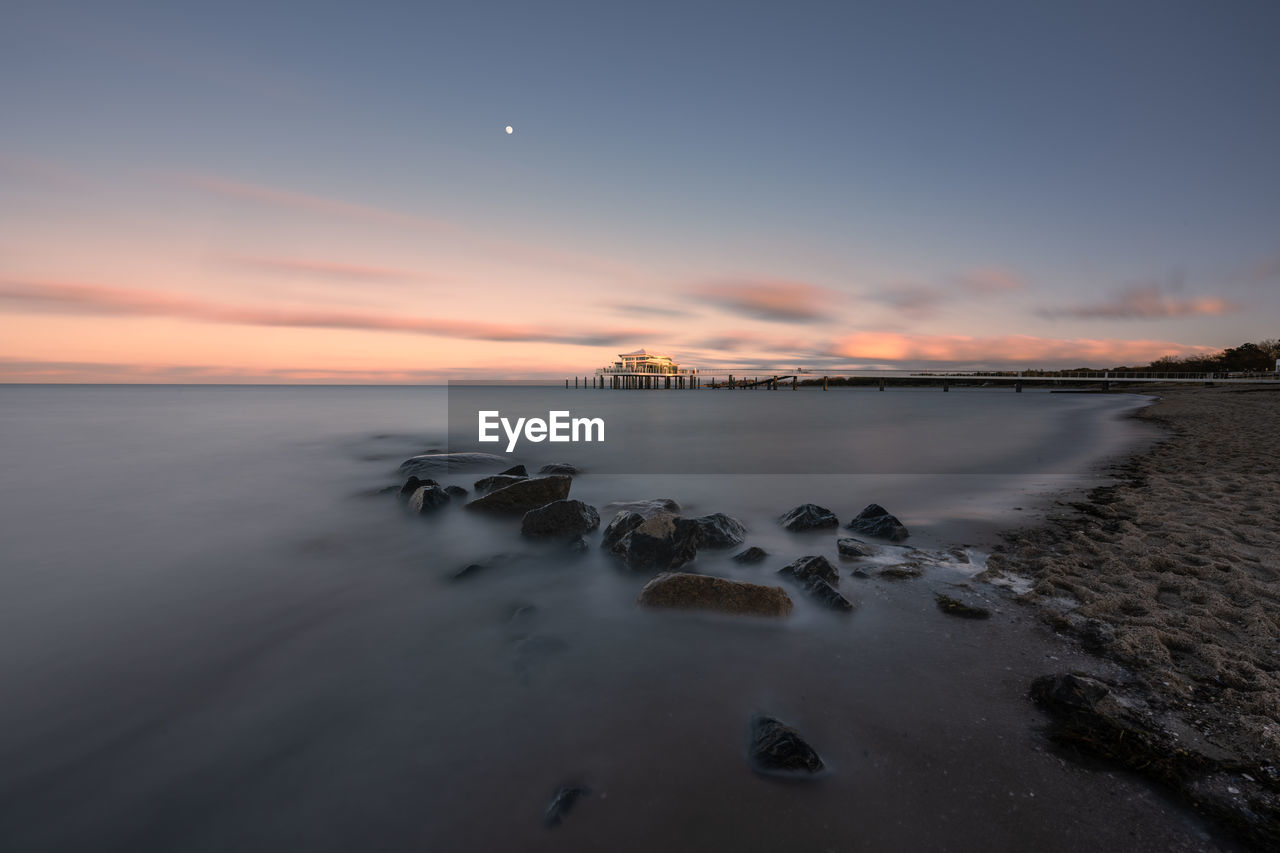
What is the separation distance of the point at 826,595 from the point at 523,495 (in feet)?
18.6

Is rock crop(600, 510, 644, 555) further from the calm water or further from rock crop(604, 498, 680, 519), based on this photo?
rock crop(604, 498, 680, 519)

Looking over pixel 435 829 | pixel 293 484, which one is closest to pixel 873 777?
pixel 435 829

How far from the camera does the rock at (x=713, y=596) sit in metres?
5.01

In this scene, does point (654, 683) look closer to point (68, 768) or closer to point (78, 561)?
point (68, 768)

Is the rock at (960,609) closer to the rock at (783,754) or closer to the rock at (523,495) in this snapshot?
the rock at (783,754)

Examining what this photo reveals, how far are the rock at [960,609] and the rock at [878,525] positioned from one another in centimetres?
212

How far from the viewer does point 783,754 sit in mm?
3096

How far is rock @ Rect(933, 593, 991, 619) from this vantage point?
475cm

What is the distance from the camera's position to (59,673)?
14.9 feet

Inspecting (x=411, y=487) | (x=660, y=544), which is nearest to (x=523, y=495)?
(x=411, y=487)

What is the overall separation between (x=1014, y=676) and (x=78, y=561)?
1121 centimetres

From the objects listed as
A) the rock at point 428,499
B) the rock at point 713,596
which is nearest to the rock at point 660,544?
the rock at point 713,596

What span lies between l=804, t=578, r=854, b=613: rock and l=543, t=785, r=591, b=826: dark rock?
3.03m

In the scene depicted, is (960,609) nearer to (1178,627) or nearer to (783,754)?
(1178,627)
